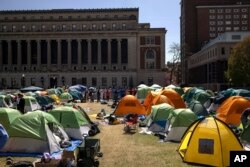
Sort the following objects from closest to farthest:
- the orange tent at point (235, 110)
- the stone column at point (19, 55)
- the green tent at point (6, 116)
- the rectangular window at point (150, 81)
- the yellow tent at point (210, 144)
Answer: the yellow tent at point (210, 144) → the green tent at point (6, 116) → the orange tent at point (235, 110) → the rectangular window at point (150, 81) → the stone column at point (19, 55)

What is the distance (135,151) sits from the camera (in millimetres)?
17953

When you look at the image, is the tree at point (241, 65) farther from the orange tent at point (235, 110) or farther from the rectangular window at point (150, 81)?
the rectangular window at point (150, 81)

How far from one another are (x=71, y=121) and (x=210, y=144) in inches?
332

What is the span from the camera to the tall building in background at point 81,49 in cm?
11062

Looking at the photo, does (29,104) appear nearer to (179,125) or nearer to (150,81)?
(179,125)

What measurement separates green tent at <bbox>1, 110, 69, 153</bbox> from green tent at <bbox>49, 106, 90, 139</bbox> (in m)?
3.29

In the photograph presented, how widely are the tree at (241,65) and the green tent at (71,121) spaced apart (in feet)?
151

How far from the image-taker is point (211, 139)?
15148 millimetres

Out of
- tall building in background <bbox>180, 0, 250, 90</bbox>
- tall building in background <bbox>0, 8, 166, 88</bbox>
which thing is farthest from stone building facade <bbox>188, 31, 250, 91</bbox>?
tall building in background <bbox>180, 0, 250, 90</bbox>

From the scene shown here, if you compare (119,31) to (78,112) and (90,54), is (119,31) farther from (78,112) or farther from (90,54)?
(78,112)

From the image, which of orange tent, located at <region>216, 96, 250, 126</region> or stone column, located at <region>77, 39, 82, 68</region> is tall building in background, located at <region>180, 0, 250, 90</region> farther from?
orange tent, located at <region>216, 96, 250, 126</region>

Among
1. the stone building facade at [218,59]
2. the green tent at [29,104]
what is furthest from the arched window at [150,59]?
the green tent at [29,104]

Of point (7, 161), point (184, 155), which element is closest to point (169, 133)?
point (184, 155)

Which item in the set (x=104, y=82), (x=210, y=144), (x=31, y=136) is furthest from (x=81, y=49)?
(x=210, y=144)
